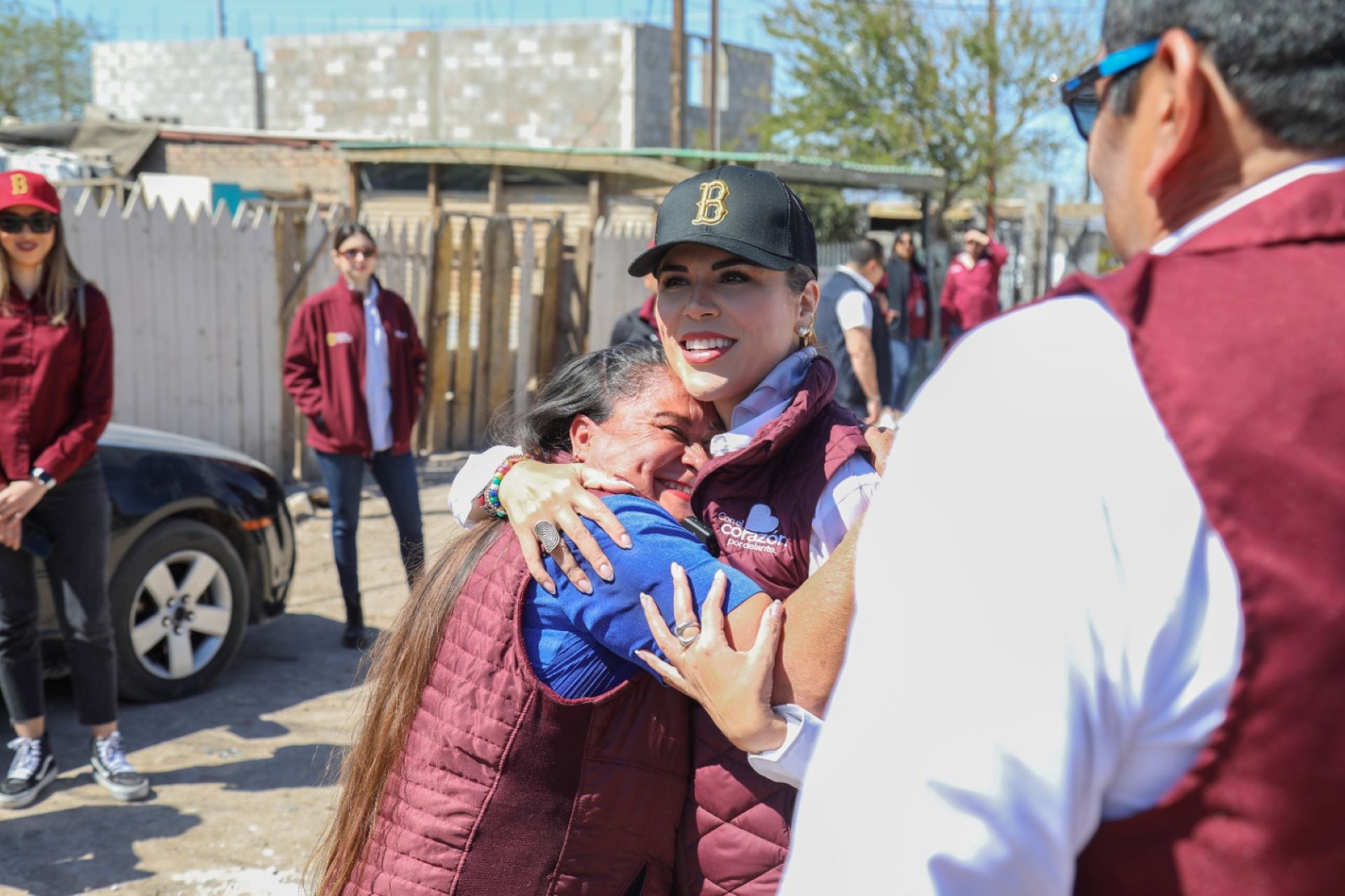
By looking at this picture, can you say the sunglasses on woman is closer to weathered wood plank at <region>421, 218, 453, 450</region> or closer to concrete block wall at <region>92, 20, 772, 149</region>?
weathered wood plank at <region>421, 218, 453, 450</region>

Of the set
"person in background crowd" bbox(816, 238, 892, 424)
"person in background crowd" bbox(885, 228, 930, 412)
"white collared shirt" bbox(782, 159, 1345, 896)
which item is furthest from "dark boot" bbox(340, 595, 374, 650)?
"person in background crowd" bbox(885, 228, 930, 412)

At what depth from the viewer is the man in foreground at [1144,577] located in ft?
2.76

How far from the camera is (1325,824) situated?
87 cm

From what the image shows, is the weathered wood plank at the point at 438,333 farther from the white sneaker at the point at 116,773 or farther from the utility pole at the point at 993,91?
the utility pole at the point at 993,91

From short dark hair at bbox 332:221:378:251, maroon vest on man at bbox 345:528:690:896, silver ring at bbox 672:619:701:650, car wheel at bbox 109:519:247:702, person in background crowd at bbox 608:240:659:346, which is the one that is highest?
short dark hair at bbox 332:221:378:251

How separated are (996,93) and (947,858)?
24.9m

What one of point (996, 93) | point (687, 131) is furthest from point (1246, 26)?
point (687, 131)

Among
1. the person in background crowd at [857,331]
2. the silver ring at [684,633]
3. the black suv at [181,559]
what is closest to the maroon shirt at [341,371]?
the black suv at [181,559]

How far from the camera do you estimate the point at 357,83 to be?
38.9m

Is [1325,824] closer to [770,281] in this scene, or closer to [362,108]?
[770,281]

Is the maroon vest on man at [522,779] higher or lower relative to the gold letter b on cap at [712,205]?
lower

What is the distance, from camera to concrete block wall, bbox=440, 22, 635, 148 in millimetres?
34469

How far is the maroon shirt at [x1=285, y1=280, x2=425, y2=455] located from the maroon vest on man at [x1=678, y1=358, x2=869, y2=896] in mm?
4539

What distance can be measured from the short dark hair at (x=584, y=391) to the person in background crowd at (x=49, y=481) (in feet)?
8.90
